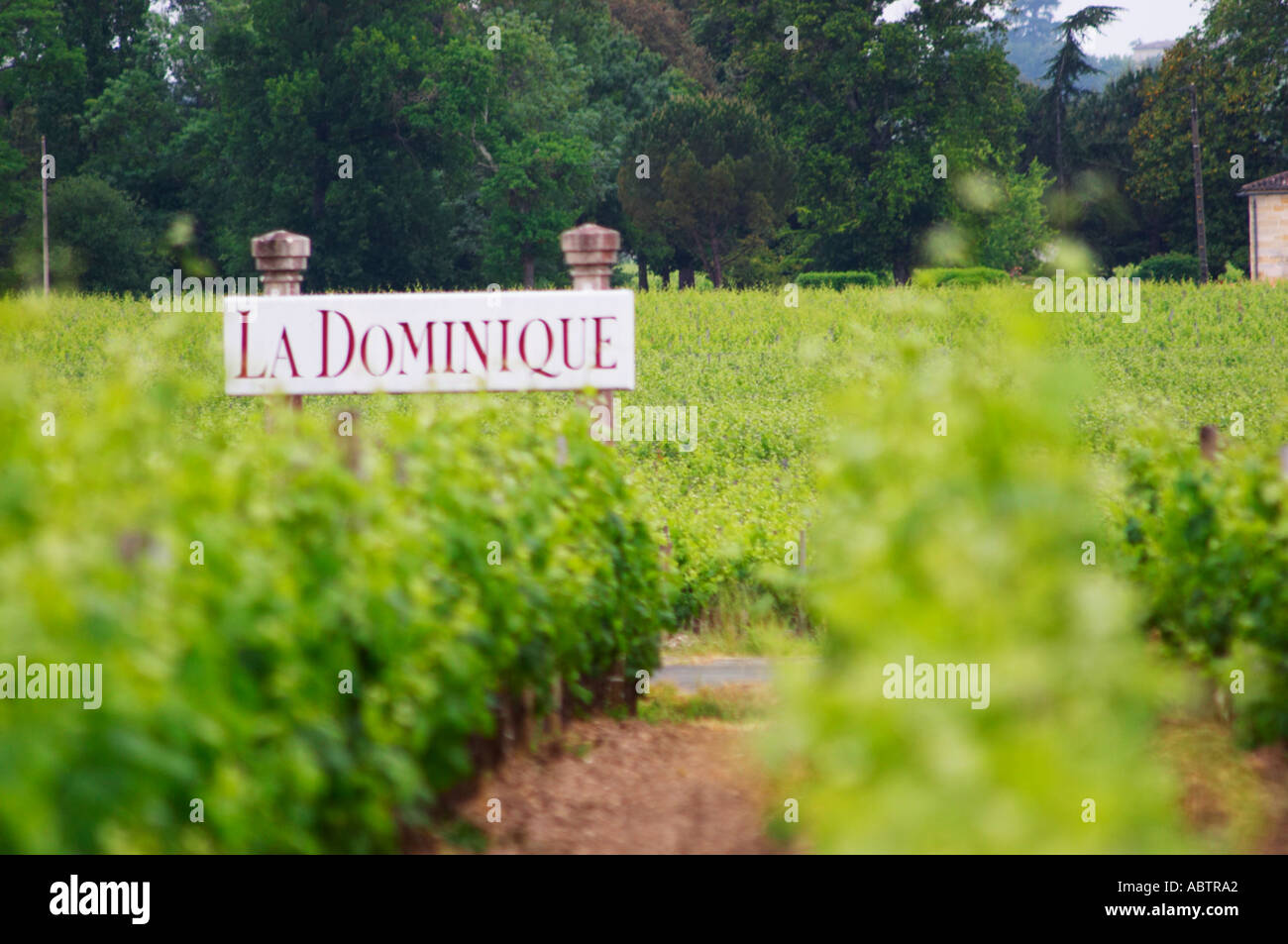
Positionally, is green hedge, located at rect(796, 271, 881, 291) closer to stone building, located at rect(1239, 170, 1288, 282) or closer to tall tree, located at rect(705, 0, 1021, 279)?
tall tree, located at rect(705, 0, 1021, 279)

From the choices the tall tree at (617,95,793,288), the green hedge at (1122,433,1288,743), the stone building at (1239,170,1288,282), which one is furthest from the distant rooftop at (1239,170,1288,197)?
the green hedge at (1122,433,1288,743)

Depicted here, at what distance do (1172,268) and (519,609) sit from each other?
50.4 metres

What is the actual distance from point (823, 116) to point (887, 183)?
4064mm

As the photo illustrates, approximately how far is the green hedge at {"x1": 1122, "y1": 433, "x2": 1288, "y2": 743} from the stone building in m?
42.7

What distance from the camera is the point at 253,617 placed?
307cm

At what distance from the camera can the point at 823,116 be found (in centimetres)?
5125

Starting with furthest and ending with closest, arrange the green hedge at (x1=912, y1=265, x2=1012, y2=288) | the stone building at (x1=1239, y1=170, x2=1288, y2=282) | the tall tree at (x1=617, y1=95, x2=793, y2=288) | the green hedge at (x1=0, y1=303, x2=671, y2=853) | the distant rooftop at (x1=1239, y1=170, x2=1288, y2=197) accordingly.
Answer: the tall tree at (x1=617, y1=95, x2=793, y2=288) → the stone building at (x1=1239, y1=170, x2=1288, y2=282) → the distant rooftop at (x1=1239, y1=170, x2=1288, y2=197) → the green hedge at (x1=912, y1=265, x2=1012, y2=288) → the green hedge at (x1=0, y1=303, x2=671, y2=853)

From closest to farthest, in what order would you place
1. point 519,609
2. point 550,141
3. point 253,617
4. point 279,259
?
point 253,617, point 519,609, point 279,259, point 550,141

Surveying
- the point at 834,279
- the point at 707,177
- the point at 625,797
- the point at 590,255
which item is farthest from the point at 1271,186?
the point at 625,797

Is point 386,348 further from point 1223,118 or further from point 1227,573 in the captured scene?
point 1223,118

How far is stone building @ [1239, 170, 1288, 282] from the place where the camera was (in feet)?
146

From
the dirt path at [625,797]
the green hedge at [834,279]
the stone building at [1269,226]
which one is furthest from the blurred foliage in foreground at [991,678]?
the stone building at [1269,226]

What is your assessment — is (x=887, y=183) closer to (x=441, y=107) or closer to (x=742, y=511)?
(x=441, y=107)
